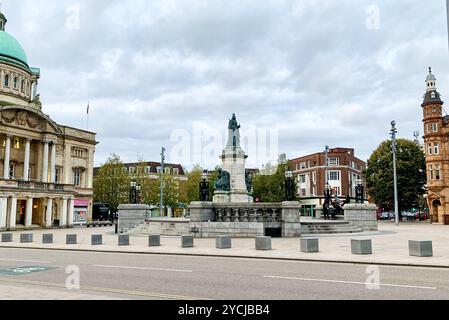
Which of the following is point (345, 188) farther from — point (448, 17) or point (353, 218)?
point (448, 17)

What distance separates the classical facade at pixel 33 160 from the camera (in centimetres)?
5222

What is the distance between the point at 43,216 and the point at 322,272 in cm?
5085

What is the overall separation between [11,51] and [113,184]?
26312mm

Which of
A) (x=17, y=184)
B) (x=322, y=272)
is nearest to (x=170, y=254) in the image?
(x=322, y=272)

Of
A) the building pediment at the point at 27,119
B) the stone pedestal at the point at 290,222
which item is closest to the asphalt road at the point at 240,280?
the stone pedestal at the point at 290,222

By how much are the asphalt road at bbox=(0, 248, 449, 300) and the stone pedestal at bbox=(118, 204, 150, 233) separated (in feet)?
65.9

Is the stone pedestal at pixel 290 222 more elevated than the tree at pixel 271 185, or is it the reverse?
the tree at pixel 271 185

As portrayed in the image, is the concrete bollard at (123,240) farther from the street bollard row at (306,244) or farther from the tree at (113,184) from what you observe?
the tree at (113,184)

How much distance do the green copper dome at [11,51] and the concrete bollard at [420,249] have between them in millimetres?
63909

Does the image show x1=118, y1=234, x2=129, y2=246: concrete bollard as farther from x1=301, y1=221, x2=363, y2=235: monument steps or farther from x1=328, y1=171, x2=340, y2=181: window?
x1=328, y1=171, x2=340, y2=181: window

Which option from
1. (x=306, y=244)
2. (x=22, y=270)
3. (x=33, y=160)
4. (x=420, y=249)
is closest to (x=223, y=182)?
(x=306, y=244)

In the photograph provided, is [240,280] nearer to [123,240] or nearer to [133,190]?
[123,240]

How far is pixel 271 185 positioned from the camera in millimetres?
71750

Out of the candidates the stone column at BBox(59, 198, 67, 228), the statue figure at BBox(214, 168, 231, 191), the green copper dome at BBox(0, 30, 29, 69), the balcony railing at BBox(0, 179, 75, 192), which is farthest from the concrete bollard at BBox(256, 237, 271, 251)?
the green copper dome at BBox(0, 30, 29, 69)
